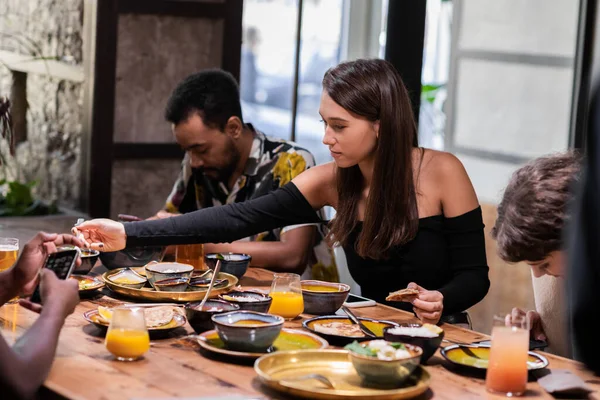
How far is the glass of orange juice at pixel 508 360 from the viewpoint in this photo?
1973 mm

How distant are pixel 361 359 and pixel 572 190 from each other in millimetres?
714

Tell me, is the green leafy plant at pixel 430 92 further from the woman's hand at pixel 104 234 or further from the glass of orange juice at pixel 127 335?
the glass of orange juice at pixel 127 335

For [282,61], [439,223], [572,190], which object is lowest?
[439,223]

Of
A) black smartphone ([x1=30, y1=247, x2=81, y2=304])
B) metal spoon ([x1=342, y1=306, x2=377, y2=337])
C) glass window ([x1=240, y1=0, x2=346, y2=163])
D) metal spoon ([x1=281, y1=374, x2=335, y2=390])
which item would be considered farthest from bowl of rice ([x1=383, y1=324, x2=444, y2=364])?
glass window ([x1=240, y1=0, x2=346, y2=163])

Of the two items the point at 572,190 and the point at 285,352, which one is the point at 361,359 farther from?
the point at 572,190

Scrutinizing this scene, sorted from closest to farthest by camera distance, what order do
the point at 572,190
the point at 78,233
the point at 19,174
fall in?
the point at 572,190 → the point at 78,233 → the point at 19,174

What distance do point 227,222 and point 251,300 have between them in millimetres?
627

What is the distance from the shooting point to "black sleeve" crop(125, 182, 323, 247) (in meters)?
2.97

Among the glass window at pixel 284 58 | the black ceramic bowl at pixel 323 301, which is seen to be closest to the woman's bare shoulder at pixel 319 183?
the black ceramic bowl at pixel 323 301

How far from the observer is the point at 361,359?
1.92 metres

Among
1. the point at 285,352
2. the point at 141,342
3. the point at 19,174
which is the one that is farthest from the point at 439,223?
the point at 19,174

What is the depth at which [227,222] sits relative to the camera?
305 centimetres

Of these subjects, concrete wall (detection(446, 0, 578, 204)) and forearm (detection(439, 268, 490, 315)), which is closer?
forearm (detection(439, 268, 490, 315))

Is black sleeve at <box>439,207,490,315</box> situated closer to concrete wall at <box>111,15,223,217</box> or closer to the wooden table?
the wooden table
